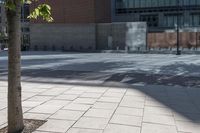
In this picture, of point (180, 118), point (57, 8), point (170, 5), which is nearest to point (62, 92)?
point (180, 118)

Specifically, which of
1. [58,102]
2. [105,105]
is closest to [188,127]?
[105,105]

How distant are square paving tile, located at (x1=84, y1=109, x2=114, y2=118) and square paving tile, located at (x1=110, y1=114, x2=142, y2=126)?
0.24 m

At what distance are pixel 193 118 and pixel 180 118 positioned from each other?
361mm

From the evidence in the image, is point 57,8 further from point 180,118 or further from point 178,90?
point 180,118

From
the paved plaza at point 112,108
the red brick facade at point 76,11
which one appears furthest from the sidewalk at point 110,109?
the red brick facade at point 76,11

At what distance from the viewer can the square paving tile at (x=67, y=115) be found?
827cm

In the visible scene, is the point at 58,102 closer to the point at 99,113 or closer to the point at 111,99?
the point at 111,99

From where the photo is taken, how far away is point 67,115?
27.9 feet

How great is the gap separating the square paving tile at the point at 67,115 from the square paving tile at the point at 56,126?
0.37 metres

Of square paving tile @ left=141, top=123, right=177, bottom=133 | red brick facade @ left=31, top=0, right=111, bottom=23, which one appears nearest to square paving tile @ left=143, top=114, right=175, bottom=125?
square paving tile @ left=141, top=123, right=177, bottom=133

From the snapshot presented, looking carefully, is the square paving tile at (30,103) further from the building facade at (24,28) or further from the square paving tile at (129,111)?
the square paving tile at (129,111)

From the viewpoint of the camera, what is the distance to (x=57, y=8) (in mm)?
56938

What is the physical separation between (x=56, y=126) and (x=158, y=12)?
71109mm

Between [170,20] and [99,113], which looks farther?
[170,20]
